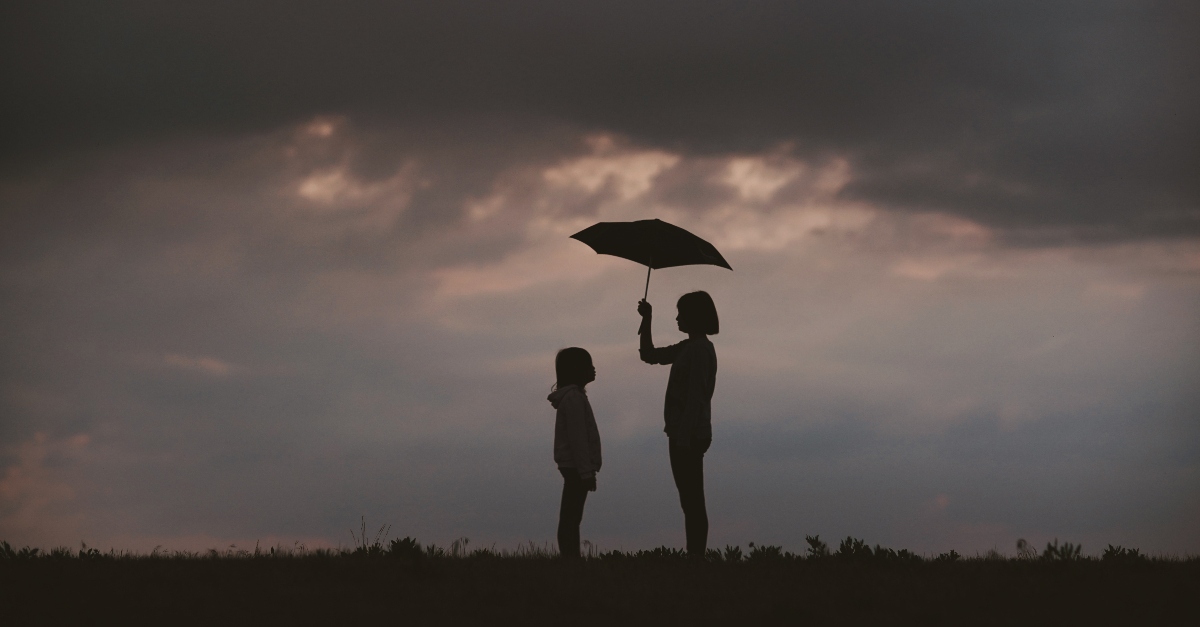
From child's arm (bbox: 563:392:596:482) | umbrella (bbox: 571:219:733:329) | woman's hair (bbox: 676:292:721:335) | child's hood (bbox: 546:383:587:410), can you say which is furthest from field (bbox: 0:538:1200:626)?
umbrella (bbox: 571:219:733:329)

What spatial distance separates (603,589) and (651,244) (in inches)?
161

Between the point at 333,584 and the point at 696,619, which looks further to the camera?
the point at 333,584

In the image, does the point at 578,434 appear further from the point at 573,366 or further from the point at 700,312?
the point at 700,312

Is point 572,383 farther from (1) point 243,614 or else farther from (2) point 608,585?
(1) point 243,614

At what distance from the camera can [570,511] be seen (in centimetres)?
1151

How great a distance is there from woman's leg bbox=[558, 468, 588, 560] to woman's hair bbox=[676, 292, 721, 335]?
214cm

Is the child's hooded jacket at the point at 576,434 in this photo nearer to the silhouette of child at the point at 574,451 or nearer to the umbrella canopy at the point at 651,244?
the silhouette of child at the point at 574,451

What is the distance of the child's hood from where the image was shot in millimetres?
11695

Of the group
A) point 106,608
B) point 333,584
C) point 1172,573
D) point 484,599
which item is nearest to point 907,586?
point 1172,573

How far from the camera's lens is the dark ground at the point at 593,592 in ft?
27.7

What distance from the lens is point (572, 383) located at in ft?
38.6

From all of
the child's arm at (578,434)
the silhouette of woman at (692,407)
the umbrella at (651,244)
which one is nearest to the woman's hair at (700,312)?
the silhouette of woman at (692,407)

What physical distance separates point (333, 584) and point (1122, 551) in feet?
28.8

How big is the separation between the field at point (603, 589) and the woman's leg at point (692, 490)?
0.84 feet
